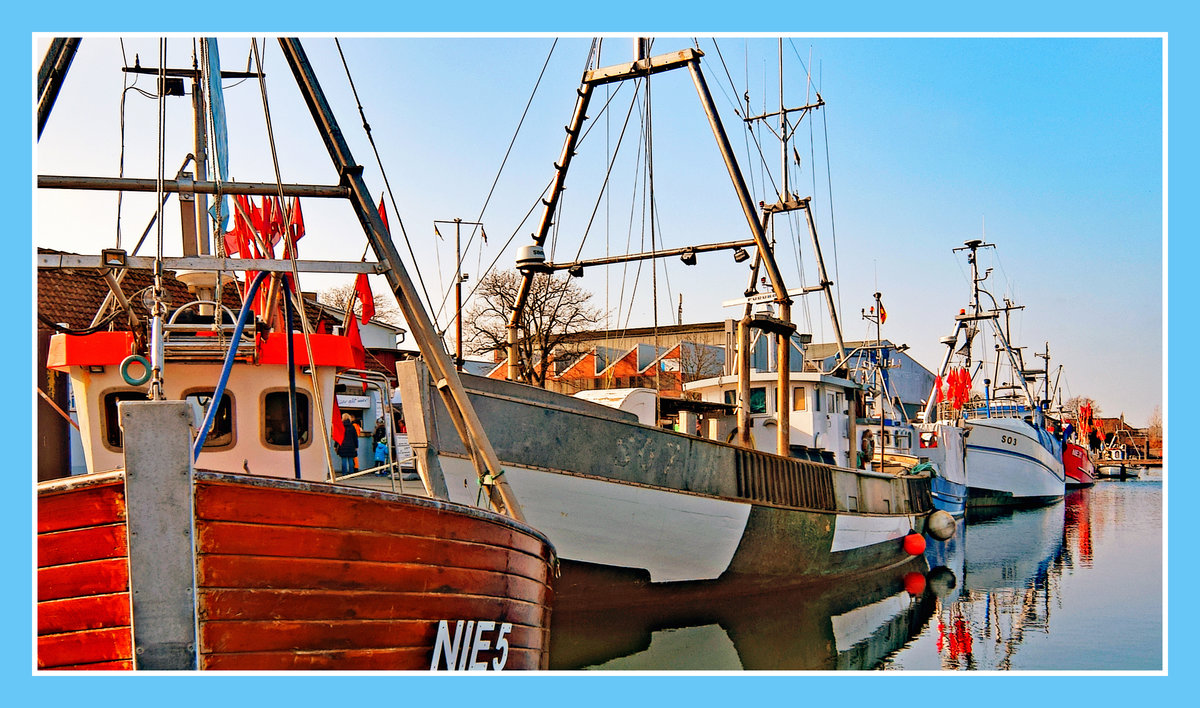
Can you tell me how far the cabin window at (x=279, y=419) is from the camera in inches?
272

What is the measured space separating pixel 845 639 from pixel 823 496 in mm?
2499

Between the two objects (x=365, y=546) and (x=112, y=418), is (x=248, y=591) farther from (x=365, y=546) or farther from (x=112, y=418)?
(x=112, y=418)

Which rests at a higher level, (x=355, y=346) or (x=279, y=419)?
(x=355, y=346)

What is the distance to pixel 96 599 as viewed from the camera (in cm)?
425

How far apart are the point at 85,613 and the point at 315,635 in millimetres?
1049

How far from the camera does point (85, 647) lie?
431cm

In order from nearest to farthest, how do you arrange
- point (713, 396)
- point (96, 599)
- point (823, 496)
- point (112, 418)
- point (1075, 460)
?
1. point (96, 599)
2. point (112, 418)
3. point (823, 496)
4. point (713, 396)
5. point (1075, 460)

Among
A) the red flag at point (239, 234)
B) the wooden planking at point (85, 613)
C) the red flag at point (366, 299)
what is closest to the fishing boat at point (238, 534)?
the wooden planking at point (85, 613)

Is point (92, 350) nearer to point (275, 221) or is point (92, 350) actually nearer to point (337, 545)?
point (275, 221)

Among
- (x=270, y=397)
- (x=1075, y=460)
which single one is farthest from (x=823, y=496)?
(x=1075, y=460)

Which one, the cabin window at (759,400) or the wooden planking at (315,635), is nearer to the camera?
the wooden planking at (315,635)

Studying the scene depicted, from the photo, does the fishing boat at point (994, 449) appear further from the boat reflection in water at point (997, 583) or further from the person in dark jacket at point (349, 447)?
the person in dark jacket at point (349, 447)

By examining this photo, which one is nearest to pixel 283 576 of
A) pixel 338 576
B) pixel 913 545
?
pixel 338 576

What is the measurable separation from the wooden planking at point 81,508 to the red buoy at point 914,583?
14.5 meters
